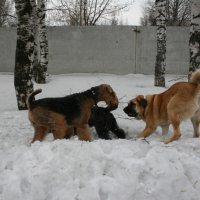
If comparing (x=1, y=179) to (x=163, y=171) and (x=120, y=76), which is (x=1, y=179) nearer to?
(x=163, y=171)

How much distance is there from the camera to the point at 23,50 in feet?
32.6

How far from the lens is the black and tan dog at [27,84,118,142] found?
6.55 m

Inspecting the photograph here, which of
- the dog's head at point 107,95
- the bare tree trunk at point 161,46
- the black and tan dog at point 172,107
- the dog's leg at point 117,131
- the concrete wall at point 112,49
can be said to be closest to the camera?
the black and tan dog at point 172,107

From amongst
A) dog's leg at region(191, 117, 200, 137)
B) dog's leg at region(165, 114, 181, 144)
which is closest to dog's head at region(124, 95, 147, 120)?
dog's leg at region(165, 114, 181, 144)

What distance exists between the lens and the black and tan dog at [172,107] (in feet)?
22.3

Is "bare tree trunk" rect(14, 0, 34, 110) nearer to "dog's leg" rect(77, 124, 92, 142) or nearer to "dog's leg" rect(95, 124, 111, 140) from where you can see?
"dog's leg" rect(95, 124, 111, 140)

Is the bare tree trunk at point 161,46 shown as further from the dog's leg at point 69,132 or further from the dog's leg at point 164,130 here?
the dog's leg at point 69,132

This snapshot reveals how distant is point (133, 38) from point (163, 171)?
1617 centimetres

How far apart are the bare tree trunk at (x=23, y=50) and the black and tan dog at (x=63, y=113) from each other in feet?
10.9

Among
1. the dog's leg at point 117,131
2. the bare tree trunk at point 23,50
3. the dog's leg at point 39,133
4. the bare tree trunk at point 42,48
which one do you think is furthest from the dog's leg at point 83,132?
the bare tree trunk at point 42,48

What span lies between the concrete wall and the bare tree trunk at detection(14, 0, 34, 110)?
11.0m

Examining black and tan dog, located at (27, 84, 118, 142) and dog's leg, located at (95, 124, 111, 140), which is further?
dog's leg, located at (95, 124, 111, 140)

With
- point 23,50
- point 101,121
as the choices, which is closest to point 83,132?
point 101,121

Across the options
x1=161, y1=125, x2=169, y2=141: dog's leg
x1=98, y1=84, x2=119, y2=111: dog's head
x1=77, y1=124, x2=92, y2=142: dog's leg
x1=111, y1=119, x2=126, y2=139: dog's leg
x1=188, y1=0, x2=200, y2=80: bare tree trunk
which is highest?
x1=188, y1=0, x2=200, y2=80: bare tree trunk
